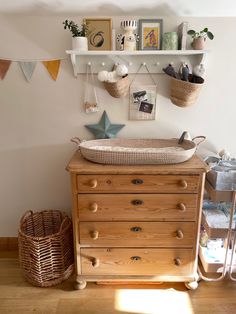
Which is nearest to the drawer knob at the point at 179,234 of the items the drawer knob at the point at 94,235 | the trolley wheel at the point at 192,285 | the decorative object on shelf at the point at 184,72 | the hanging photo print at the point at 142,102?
the trolley wheel at the point at 192,285

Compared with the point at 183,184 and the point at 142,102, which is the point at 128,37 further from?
the point at 183,184

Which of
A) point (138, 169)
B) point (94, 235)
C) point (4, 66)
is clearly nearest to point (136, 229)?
point (94, 235)

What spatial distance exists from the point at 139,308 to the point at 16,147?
4.36 ft

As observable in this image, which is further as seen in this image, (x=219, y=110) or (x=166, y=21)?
(x=219, y=110)

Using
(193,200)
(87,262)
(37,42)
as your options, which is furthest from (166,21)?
(87,262)

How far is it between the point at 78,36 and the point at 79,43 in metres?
0.05

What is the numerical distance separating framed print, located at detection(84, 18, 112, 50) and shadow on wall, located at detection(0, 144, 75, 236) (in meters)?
0.70

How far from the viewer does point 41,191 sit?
1965 millimetres

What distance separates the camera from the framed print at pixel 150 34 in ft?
5.41

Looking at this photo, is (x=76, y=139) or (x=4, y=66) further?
(x=76, y=139)

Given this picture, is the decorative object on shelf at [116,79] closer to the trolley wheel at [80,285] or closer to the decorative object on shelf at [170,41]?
the decorative object on shelf at [170,41]

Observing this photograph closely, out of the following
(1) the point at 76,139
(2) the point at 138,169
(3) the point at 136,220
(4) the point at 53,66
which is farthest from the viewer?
(1) the point at 76,139

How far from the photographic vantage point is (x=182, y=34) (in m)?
1.62

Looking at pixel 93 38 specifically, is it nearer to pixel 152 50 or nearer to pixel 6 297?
pixel 152 50
